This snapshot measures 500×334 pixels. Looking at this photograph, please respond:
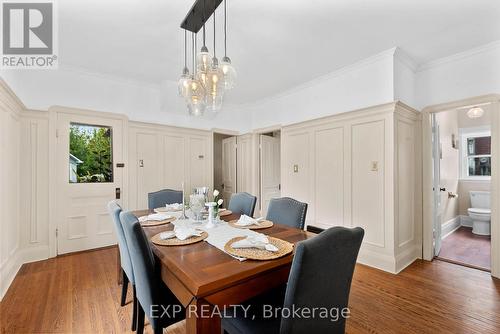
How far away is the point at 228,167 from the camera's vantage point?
5371 mm

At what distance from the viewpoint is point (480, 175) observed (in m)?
4.58

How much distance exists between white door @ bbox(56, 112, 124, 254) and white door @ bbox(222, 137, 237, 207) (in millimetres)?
2310

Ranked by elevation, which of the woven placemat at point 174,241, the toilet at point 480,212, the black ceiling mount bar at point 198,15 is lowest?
the toilet at point 480,212

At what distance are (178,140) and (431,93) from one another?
3.91 meters

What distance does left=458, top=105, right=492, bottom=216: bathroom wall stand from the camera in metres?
4.45

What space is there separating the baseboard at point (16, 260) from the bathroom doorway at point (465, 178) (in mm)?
5385

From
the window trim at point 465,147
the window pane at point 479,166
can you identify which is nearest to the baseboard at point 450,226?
the window trim at point 465,147

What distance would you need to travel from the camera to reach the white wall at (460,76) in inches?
99.3

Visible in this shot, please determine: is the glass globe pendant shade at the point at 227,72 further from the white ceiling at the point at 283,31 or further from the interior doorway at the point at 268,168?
the interior doorway at the point at 268,168

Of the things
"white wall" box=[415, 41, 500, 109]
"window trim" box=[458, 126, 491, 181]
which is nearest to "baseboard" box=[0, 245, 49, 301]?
"white wall" box=[415, 41, 500, 109]

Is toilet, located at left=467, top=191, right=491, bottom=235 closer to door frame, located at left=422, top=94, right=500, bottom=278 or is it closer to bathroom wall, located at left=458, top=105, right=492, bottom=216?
bathroom wall, located at left=458, top=105, right=492, bottom=216

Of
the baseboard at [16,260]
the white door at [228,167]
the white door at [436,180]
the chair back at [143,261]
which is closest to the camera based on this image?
the chair back at [143,261]

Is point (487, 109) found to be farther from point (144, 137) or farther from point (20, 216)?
point (20, 216)

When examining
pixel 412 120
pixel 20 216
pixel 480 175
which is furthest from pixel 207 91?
pixel 480 175
